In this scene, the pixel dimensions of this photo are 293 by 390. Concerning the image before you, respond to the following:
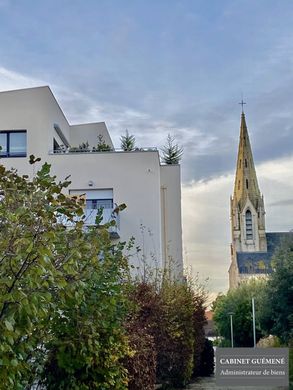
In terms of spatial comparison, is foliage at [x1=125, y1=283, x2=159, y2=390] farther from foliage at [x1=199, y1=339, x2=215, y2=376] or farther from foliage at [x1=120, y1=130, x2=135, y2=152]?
foliage at [x1=120, y1=130, x2=135, y2=152]

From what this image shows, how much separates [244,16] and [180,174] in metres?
18.6

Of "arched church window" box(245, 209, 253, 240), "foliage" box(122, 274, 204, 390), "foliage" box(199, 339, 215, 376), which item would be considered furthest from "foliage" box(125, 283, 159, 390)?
"arched church window" box(245, 209, 253, 240)

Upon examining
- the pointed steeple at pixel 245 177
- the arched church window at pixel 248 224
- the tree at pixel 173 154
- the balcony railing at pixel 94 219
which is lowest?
the balcony railing at pixel 94 219

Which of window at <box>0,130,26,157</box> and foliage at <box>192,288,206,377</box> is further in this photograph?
window at <box>0,130,26,157</box>

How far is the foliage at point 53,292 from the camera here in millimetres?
4324

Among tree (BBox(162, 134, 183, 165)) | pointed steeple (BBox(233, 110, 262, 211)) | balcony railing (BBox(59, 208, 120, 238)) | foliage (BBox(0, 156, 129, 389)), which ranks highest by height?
pointed steeple (BBox(233, 110, 262, 211))

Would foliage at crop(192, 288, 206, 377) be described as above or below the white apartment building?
below

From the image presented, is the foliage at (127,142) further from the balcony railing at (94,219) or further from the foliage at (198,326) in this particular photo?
the foliage at (198,326)

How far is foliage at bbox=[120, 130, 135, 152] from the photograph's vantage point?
30.5 meters

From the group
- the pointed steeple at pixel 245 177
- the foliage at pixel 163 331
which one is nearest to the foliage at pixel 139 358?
the foliage at pixel 163 331

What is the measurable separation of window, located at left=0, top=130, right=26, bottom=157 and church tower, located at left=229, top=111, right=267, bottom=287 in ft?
228

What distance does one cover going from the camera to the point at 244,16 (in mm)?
14336

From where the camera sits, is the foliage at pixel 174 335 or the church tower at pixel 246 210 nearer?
the foliage at pixel 174 335

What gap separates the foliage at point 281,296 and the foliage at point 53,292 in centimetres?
1066
